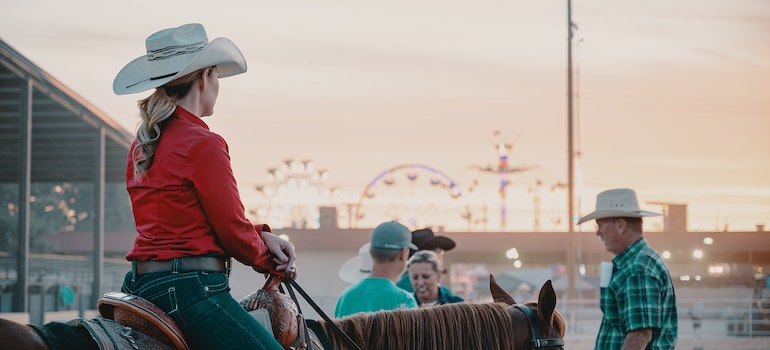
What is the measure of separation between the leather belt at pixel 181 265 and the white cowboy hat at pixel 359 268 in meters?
4.55

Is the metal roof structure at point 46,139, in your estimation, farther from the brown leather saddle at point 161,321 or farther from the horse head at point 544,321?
the brown leather saddle at point 161,321

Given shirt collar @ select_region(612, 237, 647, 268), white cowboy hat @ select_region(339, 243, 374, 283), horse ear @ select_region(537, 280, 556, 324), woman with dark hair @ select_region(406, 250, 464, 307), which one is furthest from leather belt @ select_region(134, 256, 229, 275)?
white cowboy hat @ select_region(339, 243, 374, 283)

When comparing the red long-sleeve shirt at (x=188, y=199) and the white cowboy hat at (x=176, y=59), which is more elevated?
the white cowboy hat at (x=176, y=59)

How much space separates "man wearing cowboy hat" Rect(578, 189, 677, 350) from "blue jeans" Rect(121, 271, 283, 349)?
2904 millimetres

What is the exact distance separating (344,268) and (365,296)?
10.9 feet

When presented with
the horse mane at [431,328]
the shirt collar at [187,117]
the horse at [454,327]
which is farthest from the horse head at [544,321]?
the shirt collar at [187,117]

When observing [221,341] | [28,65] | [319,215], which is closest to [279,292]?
[221,341]

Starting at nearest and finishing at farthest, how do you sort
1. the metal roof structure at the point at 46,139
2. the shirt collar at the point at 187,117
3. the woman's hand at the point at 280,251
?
1. the shirt collar at the point at 187,117
2. the woman's hand at the point at 280,251
3. the metal roof structure at the point at 46,139

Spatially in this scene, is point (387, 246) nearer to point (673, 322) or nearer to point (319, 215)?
point (673, 322)

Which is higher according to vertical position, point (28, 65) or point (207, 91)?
point (28, 65)

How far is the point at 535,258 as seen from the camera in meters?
52.2

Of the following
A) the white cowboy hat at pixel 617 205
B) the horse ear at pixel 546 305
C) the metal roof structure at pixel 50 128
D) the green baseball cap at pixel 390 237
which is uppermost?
the metal roof structure at pixel 50 128

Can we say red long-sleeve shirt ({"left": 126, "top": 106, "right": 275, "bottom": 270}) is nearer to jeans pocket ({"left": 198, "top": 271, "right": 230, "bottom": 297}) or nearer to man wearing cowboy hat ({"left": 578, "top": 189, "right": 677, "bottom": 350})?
jeans pocket ({"left": 198, "top": 271, "right": 230, "bottom": 297})

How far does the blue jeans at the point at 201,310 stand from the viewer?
3.75m
